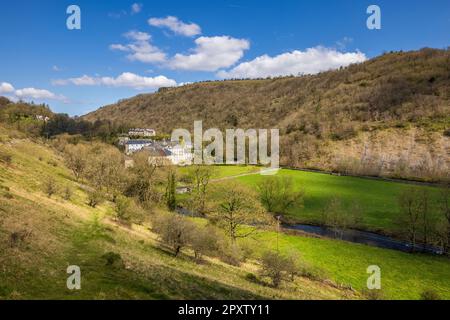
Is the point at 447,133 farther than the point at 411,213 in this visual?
Yes

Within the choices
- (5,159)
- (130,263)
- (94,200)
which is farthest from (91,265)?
(5,159)

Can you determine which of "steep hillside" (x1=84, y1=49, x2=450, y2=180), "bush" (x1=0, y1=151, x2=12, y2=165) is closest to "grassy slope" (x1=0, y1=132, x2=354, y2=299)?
"bush" (x1=0, y1=151, x2=12, y2=165)

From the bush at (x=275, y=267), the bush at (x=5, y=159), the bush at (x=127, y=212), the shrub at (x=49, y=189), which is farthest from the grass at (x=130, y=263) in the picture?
the bush at (x=127, y=212)

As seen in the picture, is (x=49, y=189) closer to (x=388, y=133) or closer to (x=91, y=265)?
(x=91, y=265)

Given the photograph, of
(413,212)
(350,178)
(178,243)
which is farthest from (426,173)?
(178,243)

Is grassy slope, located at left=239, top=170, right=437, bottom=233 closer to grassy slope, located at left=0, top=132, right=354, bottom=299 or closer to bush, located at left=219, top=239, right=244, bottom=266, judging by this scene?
bush, located at left=219, top=239, right=244, bottom=266

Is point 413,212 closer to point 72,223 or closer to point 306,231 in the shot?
point 306,231
